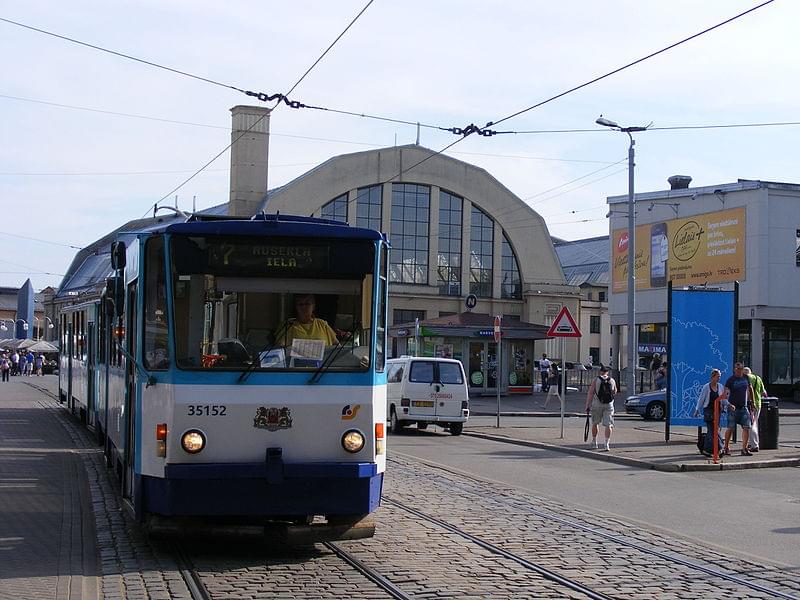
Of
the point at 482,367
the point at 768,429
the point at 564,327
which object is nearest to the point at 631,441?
the point at 564,327

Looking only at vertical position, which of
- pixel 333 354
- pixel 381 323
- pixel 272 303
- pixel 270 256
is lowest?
pixel 333 354

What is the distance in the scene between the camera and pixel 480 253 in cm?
6316

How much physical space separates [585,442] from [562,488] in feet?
27.1

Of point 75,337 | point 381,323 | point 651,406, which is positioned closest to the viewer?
point 381,323

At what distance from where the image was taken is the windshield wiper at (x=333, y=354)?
30.8 ft

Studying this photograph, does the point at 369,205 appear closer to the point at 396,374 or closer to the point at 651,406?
the point at 651,406

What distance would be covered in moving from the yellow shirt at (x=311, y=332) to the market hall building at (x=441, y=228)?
1813 inches

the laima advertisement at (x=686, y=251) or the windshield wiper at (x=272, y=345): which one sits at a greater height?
the laima advertisement at (x=686, y=251)

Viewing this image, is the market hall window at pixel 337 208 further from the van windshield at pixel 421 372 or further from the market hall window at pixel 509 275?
the van windshield at pixel 421 372

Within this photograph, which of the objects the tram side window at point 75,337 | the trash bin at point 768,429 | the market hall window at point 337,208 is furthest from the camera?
the market hall window at point 337,208

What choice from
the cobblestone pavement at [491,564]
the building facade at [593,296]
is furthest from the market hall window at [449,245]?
the cobblestone pavement at [491,564]

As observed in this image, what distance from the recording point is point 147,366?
965cm

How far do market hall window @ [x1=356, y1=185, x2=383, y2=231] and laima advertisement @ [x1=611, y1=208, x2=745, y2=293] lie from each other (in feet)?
40.3

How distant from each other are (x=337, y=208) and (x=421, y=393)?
33.8 meters
